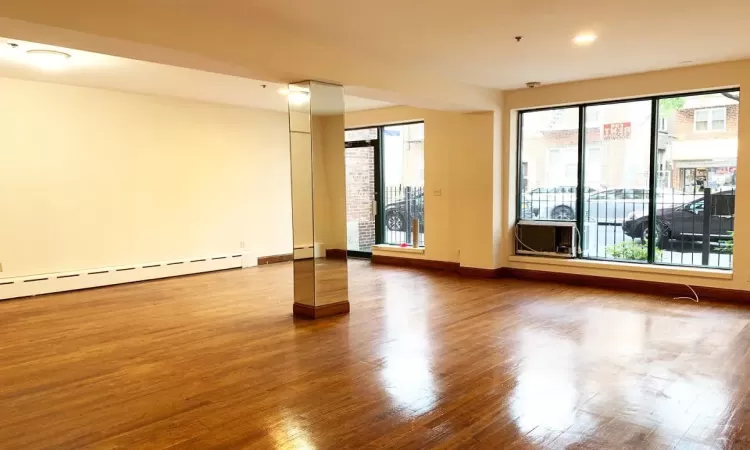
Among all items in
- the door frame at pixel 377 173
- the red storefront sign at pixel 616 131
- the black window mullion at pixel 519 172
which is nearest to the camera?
the red storefront sign at pixel 616 131

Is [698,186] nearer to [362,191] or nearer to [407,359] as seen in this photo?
[407,359]

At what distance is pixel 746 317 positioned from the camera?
5.14m

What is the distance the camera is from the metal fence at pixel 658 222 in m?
6.18

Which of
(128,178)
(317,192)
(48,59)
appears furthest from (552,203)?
(48,59)

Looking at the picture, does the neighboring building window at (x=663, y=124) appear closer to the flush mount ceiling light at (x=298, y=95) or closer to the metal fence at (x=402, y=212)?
the metal fence at (x=402, y=212)

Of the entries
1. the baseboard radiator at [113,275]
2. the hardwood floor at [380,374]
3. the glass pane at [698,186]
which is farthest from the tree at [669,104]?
the baseboard radiator at [113,275]

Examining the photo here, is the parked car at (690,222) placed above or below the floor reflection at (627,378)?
above

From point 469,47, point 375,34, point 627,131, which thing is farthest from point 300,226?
point 627,131

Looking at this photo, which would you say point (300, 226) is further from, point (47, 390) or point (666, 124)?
point (666, 124)

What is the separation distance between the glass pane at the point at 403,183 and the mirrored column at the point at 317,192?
3553mm

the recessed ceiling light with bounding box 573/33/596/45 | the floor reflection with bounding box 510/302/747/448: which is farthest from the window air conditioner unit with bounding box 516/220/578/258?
the recessed ceiling light with bounding box 573/33/596/45

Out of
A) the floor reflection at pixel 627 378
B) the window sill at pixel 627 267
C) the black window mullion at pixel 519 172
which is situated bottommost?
the floor reflection at pixel 627 378

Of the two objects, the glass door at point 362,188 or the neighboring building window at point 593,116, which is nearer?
the neighboring building window at point 593,116

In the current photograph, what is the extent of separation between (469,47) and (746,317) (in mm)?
3815
